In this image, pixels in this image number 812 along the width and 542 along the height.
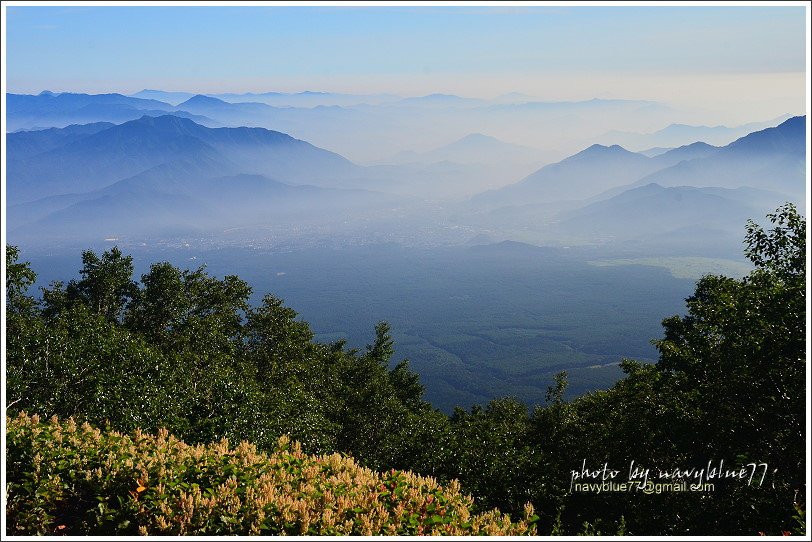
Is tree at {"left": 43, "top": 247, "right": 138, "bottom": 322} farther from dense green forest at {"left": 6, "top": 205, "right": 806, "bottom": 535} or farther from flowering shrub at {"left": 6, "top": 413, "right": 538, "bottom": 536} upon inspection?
flowering shrub at {"left": 6, "top": 413, "right": 538, "bottom": 536}

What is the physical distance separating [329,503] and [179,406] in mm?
7815

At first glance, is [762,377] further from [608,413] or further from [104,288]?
[104,288]

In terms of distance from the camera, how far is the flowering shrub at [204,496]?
6.32 metres

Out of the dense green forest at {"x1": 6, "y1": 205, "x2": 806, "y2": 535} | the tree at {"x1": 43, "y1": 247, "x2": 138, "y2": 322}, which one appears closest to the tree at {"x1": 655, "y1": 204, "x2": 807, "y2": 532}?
the dense green forest at {"x1": 6, "y1": 205, "x2": 806, "y2": 535}

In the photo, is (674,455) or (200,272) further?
(200,272)

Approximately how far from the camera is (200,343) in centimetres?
2277

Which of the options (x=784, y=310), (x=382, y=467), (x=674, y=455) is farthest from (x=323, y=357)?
(x=784, y=310)

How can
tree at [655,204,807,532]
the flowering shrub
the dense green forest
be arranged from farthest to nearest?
the dense green forest → tree at [655,204,807,532] → the flowering shrub

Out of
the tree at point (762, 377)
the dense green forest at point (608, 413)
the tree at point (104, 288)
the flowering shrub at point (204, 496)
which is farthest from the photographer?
the tree at point (104, 288)

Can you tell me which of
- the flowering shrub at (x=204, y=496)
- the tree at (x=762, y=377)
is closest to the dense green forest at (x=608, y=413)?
the tree at (x=762, y=377)

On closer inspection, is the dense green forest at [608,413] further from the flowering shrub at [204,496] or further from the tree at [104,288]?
the tree at [104,288]

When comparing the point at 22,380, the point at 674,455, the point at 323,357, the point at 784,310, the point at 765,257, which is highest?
the point at 765,257

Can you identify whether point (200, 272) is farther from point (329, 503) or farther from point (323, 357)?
point (329, 503)

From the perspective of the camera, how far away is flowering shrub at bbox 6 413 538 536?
6.32 meters
